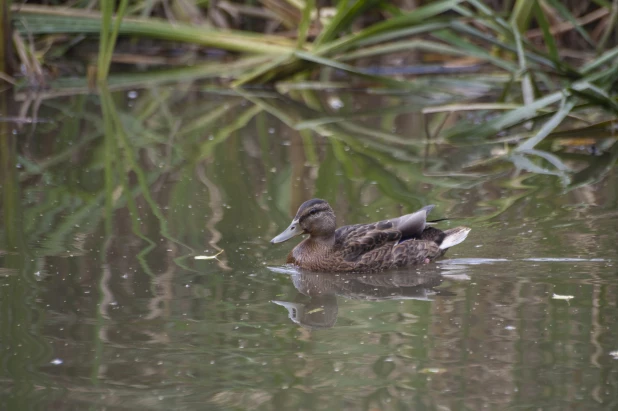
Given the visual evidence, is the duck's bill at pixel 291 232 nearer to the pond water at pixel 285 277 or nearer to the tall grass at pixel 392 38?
the pond water at pixel 285 277

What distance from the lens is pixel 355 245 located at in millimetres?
6000

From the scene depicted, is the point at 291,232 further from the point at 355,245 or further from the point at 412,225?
the point at 412,225

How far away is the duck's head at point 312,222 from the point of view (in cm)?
603

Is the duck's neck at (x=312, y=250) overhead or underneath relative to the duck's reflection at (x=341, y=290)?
overhead

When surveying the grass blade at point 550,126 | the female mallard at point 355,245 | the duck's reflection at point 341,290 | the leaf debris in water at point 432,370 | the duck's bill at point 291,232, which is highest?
the grass blade at point 550,126

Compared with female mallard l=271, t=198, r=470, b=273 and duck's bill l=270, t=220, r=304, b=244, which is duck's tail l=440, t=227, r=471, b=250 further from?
duck's bill l=270, t=220, r=304, b=244

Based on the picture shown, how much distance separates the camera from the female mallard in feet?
19.7

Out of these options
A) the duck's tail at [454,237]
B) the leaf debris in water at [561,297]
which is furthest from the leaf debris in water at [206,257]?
the leaf debris in water at [561,297]

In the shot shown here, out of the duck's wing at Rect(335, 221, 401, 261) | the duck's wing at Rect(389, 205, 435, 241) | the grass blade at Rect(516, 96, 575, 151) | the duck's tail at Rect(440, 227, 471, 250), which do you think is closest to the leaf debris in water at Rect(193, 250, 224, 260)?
the duck's wing at Rect(335, 221, 401, 261)

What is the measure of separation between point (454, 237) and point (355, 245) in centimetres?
57

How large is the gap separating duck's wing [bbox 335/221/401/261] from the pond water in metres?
0.15

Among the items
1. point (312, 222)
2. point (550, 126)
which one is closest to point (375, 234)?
point (312, 222)

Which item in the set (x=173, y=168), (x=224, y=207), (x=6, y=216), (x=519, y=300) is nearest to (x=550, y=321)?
(x=519, y=300)

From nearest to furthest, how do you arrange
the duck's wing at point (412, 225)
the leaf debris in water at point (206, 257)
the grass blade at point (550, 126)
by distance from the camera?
the leaf debris in water at point (206, 257), the duck's wing at point (412, 225), the grass blade at point (550, 126)
